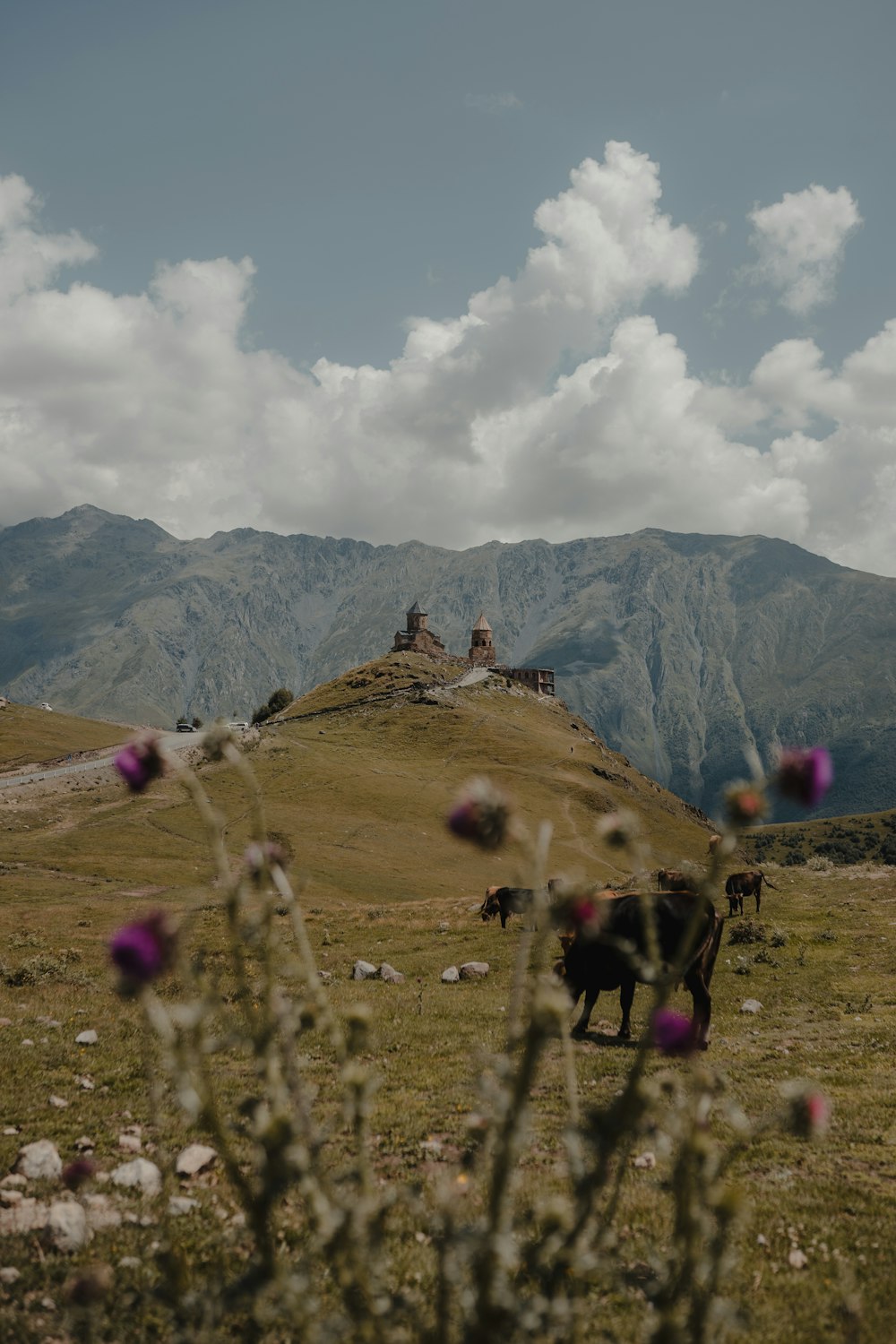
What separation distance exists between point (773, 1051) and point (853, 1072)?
1.85 m

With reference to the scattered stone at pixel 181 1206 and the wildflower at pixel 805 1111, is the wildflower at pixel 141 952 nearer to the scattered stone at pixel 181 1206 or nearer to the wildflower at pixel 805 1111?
the wildflower at pixel 805 1111

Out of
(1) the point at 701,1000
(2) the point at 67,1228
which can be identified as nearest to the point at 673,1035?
(2) the point at 67,1228

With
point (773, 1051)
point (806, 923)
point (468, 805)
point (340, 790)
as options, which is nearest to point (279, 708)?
point (340, 790)

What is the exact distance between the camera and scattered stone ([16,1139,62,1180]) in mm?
9266

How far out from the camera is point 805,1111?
11.4 ft

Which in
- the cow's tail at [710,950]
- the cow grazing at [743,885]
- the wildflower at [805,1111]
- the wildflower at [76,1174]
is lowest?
the cow grazing at [743,885]

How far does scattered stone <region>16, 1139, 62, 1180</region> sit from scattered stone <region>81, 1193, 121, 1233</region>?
0.89 m

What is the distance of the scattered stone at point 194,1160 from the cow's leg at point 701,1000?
10.1 metres

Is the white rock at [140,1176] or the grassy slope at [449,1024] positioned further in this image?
the white rock at [140,1176]

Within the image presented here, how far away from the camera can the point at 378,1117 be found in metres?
12.2

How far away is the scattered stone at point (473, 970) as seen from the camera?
2495 centimetres

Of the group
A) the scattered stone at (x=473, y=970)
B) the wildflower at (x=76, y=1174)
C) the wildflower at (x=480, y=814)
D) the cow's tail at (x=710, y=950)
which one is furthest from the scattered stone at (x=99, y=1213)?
the scattered stone at (x=473, y=970)

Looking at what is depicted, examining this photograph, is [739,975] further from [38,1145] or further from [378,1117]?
[38,1145]

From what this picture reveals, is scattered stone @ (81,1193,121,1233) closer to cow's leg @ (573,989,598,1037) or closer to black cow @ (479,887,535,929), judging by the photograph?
cow's leg @ (573,989,598,1037)
